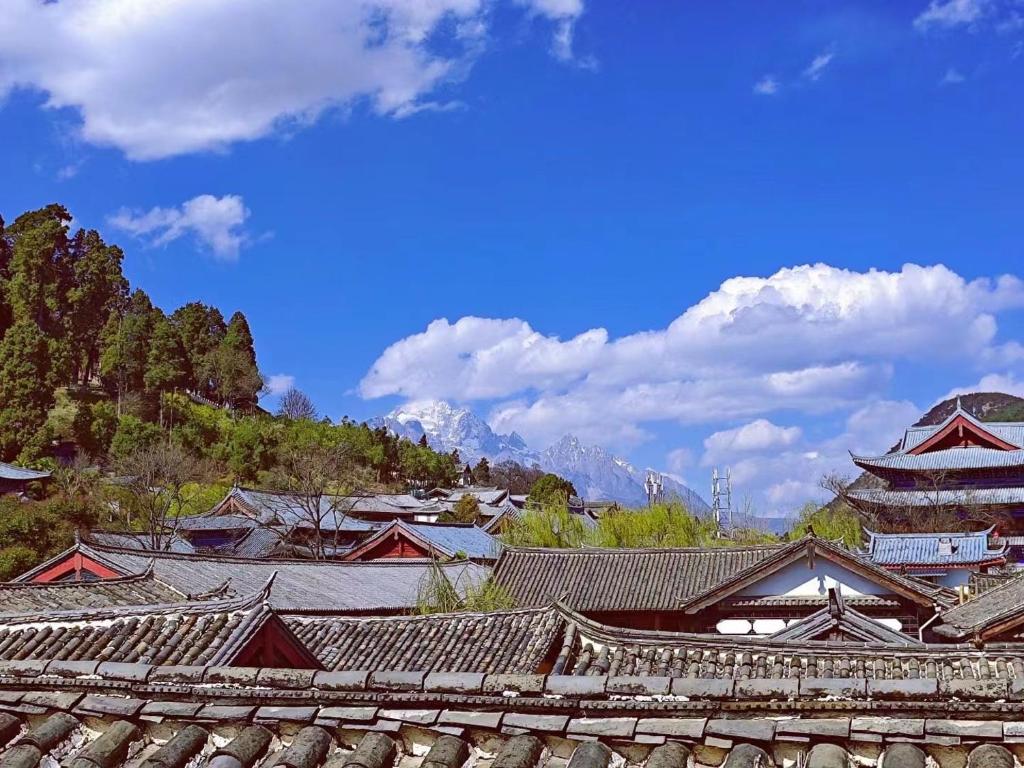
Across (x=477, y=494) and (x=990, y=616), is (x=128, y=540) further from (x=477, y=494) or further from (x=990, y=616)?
(x=477, y=494)

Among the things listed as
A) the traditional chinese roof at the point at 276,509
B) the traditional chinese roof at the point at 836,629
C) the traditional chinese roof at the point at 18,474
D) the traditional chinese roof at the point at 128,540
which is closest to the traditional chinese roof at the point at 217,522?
the traditional chinese roof at the point at 276,509

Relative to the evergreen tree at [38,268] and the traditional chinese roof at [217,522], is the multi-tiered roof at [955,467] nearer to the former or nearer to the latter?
the traditional chinese roof at [217,522]

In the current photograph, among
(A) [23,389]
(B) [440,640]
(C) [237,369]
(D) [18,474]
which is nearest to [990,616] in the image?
(B) [440,640]

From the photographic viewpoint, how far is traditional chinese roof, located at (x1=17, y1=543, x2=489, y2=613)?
24109 mm

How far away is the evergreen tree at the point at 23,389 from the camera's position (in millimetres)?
56312

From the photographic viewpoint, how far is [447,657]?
1717cm

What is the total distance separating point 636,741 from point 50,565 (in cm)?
2561

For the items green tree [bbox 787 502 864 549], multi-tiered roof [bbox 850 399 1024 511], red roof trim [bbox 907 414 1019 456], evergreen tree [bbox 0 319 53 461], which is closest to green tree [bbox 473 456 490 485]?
evergreen tree [bbox 0 319 53 461]

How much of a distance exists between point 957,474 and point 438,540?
2150 centimetres

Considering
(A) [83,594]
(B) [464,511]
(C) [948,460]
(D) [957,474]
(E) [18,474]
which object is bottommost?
(A) [83,594]

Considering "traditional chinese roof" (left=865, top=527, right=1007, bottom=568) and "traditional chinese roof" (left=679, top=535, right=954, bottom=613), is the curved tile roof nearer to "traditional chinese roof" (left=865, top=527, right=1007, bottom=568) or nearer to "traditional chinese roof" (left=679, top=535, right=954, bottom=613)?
"traditional chinese roof" (left=679, top=535, right=954, bottom=613)

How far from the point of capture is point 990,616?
1622 cm

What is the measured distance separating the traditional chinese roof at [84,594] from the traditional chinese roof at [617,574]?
11012mm

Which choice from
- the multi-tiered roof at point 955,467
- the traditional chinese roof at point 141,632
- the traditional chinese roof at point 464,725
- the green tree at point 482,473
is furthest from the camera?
the green tree at point 482,473
